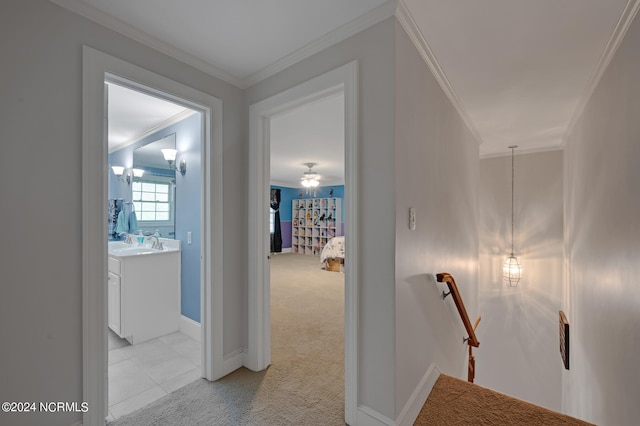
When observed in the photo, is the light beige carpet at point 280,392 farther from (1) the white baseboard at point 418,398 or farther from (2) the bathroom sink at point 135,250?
(2) the bathroom sink at point 135,250

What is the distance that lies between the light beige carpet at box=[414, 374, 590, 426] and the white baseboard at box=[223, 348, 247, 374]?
1.39m

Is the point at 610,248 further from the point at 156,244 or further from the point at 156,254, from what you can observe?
the point at 156,244

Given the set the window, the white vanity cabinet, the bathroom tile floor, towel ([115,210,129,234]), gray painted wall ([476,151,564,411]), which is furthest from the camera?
gray painted wall ([476,151,564,411])

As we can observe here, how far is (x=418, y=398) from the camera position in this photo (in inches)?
71.0

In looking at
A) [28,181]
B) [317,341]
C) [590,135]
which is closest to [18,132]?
[28,181]

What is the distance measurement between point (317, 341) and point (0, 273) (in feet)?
7.97

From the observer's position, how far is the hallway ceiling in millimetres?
1527

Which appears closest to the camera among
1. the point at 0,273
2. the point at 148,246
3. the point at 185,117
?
the point at 0,273

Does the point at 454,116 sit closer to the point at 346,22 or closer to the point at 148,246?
the point at 346,22

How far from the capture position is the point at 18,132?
1320 millimetres

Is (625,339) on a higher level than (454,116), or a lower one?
lower

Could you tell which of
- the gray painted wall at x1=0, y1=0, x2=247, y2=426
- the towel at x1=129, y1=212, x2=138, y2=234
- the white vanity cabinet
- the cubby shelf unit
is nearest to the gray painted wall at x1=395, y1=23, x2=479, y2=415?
the gray painted wall at x1=0, y1=0, x2=247, y2=426

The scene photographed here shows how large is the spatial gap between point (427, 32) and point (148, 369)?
3.32 m

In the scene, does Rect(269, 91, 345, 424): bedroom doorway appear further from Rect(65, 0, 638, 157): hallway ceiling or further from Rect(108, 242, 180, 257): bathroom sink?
Rect(108, 242, 180, 257): bathroom sink
